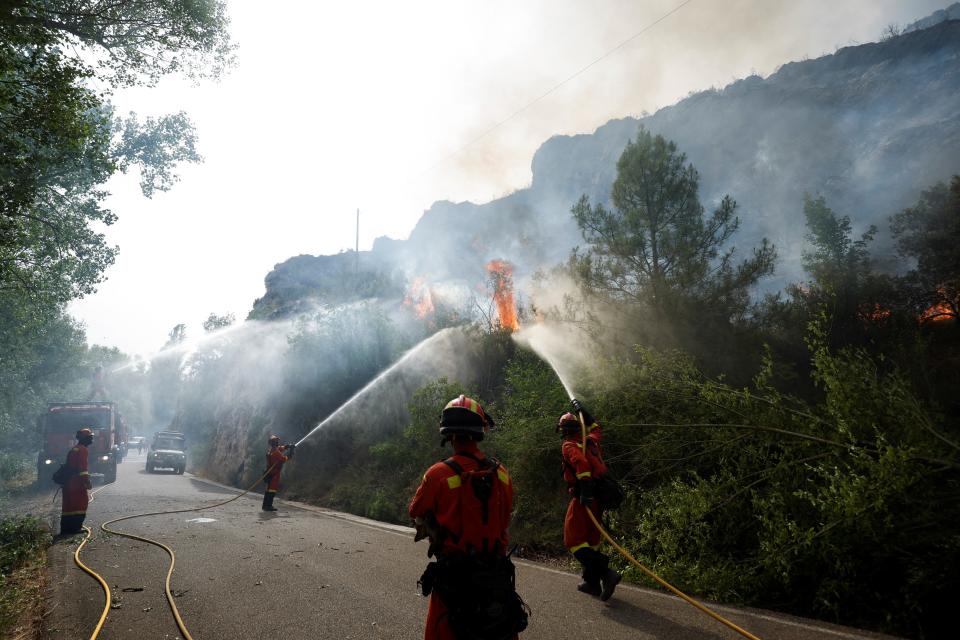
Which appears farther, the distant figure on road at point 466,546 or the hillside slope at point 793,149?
the hillside slope at point 793,149

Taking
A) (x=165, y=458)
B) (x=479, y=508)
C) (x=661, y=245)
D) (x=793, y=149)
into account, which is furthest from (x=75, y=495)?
(x=793, y=149)

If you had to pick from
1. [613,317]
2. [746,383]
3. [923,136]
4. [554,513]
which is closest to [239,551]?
[554,513]

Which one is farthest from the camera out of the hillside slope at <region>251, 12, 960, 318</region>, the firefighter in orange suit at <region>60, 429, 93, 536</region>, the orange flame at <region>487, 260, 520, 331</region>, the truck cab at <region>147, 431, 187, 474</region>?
the hillside slope at <region>251, 12, 960, 318</region>

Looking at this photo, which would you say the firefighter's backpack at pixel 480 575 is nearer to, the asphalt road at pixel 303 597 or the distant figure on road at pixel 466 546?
the distant figure on road at pixel 466 546

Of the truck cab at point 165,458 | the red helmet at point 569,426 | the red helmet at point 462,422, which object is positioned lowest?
the truck cab at point 165,458

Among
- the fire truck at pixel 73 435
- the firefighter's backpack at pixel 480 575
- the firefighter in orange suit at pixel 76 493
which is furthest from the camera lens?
the fire truck at pixel 73 435

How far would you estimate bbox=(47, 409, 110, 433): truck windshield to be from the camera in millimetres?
20219

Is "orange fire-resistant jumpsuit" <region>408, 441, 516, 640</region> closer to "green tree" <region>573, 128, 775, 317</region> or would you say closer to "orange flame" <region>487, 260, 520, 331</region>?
Answer: "green tree" <region>573, 128, 775, 317</region>

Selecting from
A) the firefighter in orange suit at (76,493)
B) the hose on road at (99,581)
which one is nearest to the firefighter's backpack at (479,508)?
the hose on road at (99,581)

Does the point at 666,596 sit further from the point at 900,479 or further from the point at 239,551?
the point at 239,551

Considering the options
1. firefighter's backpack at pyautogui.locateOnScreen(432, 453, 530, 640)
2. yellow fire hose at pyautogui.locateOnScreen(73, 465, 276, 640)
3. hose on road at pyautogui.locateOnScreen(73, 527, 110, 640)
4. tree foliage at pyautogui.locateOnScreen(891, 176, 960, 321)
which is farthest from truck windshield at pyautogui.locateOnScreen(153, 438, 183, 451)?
tree foliage at pyautogui.locateOnScreen(891, 176, 960, 321)

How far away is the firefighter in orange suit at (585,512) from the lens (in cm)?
507

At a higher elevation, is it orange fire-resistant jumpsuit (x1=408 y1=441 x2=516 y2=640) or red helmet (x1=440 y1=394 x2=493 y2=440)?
red helmet (x1=440 y1=394 x2=493 y2=440)

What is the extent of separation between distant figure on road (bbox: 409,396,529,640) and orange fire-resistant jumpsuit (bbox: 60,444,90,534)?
378 inches
